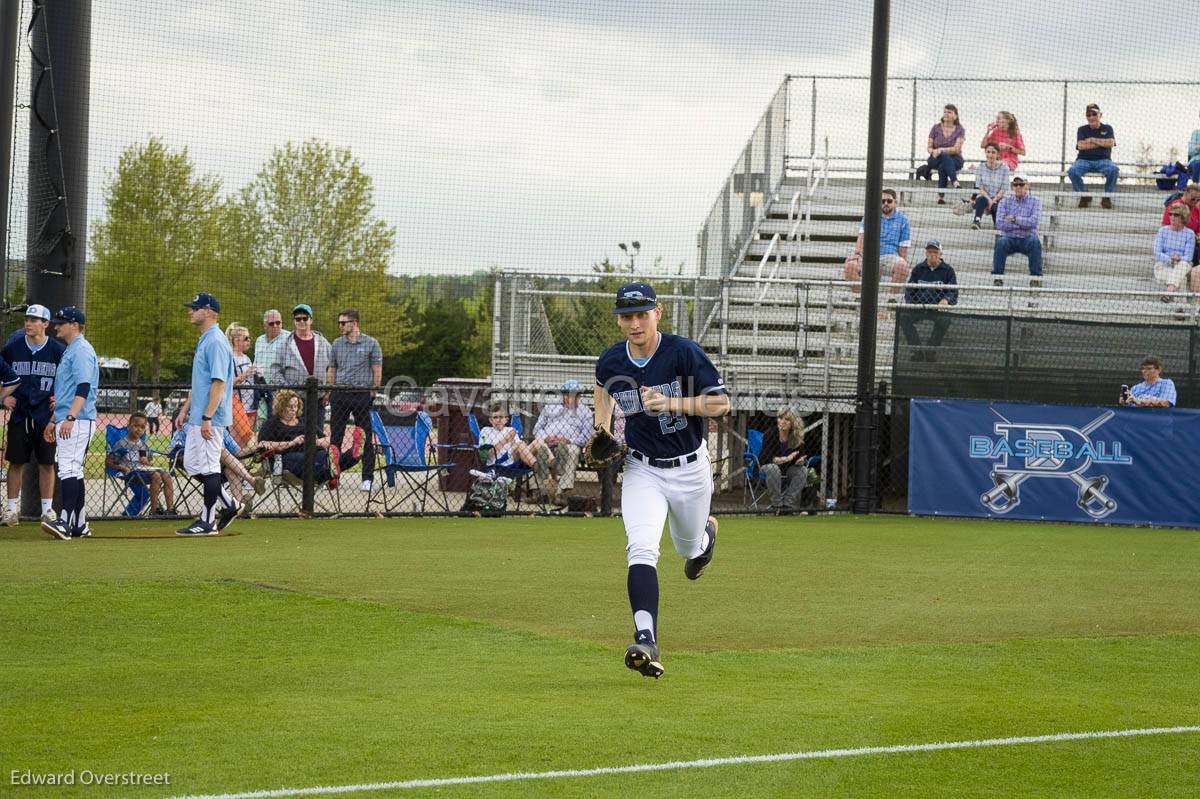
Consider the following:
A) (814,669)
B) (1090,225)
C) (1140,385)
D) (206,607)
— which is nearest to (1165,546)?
(1140,385)

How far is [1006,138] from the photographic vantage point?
2456cm

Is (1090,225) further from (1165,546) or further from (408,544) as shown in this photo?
(408,544)

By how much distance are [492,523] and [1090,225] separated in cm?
1386

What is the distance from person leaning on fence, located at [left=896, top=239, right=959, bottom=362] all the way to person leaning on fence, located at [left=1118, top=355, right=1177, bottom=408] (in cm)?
247

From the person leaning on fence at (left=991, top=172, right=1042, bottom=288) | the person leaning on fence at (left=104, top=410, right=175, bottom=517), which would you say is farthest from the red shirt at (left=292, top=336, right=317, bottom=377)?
the person leaning on fence at (left=991, top=172, right=1042, bottom=288)

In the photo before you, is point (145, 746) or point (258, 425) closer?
point (145, 746)

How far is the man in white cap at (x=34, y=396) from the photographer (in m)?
13.3

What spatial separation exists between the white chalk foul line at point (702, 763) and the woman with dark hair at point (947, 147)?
66.9 ft

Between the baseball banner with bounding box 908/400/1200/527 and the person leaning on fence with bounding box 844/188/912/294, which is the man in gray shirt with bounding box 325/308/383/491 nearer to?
the baseball banner with bounding box 908/400/1200/527

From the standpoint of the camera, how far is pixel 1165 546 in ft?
47.1

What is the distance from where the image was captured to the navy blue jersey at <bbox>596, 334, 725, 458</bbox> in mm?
7465

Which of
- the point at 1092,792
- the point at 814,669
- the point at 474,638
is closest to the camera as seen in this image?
the point at 1092,792

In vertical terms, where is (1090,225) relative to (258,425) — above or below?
above

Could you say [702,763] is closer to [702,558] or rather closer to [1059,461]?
[702,558]
